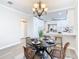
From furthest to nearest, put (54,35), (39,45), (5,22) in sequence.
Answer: (54,35) → (5,22) → (39,45)

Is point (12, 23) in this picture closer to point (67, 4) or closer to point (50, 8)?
point (50, 8)

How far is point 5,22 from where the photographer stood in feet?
18.3

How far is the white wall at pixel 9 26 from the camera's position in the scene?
533cm

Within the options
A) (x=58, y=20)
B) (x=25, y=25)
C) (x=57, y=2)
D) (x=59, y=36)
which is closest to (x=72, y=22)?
(x=59, y=36)

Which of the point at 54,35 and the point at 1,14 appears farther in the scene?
the point at 54,35

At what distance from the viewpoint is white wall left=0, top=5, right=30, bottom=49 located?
5328mm

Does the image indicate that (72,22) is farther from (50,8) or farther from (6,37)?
(6,37)

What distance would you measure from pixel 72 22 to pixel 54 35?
1405 mm

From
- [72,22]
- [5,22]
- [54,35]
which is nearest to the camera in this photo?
[5,22]

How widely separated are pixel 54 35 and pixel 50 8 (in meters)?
1.77

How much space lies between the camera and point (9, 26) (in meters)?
5.93

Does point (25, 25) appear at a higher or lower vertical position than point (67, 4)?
lower

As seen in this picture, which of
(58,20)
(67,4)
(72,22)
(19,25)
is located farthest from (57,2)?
(58,20)

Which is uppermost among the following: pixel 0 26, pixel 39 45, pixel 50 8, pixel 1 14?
pixel 50 8
